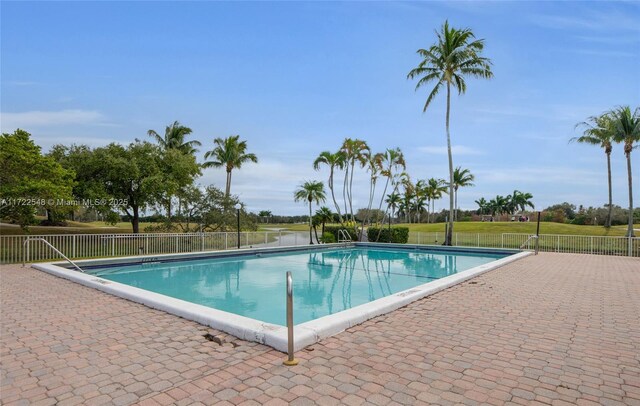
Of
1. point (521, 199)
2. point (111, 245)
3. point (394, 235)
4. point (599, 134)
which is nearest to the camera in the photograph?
point (111, 245)

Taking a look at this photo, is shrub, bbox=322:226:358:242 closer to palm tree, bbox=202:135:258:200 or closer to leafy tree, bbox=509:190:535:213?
palm tree, bbox=202:135:258:200

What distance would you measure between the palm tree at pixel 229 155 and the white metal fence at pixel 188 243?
39.6 ft

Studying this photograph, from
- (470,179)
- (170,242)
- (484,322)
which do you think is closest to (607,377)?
(484,322)

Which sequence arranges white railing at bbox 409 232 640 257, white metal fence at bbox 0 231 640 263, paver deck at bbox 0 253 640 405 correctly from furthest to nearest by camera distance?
white railing at bbox 409 232 640 257
white metal fence at bbox 0 231 640 263
paver deck at bbox 0 253 640 405

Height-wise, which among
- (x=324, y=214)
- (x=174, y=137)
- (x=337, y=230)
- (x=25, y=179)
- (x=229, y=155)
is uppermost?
(x=174, y=137)

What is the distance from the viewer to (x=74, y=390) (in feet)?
9.06

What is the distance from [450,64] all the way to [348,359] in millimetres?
20229

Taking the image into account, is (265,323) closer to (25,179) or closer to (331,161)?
(25,179)

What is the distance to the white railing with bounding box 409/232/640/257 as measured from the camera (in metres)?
14.9

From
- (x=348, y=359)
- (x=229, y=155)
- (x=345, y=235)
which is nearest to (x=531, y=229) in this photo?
(x=345, y=235)

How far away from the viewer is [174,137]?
30.5 metres

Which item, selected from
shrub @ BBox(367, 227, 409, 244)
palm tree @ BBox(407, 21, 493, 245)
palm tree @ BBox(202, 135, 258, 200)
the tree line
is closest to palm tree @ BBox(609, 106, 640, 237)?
palm tree @ BBox(407, 21, 493, 245)

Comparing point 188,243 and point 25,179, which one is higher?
point 25,179

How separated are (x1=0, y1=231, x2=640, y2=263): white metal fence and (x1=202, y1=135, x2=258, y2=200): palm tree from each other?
12055mm
